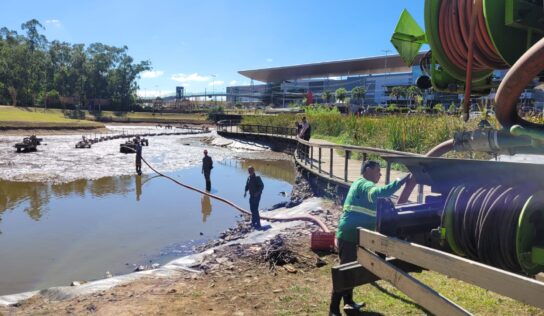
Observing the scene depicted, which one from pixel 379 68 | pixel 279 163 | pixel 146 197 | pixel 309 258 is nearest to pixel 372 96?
pixel 379 68

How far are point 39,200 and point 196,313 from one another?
39.3 ft

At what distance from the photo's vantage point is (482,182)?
266 cm

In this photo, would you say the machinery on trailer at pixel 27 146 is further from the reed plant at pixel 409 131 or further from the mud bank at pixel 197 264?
the mud bank at pixel 197 264

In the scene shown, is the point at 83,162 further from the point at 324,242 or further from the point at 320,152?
the point at 324,242

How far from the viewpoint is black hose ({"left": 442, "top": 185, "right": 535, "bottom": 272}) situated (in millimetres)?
2408

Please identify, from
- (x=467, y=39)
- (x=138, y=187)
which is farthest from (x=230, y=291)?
(x=138, y=187)

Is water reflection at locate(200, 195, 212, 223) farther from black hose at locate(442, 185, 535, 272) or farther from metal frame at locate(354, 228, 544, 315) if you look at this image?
black hose at locate(442, 185, 535, 272)

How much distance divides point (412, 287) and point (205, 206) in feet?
37.8

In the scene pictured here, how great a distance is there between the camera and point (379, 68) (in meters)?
95.4

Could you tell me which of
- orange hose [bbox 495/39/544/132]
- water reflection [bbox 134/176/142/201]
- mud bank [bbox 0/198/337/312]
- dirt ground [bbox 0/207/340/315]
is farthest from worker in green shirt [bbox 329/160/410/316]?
water reflection [bbox 134/176/142/201]

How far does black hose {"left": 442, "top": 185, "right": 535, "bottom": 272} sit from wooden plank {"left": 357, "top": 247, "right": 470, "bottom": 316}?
0.33m

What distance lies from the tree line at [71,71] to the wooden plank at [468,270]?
9372 cm

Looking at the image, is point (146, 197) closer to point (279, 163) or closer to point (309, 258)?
point (309, 258)

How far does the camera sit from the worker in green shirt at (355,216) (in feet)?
14.9
